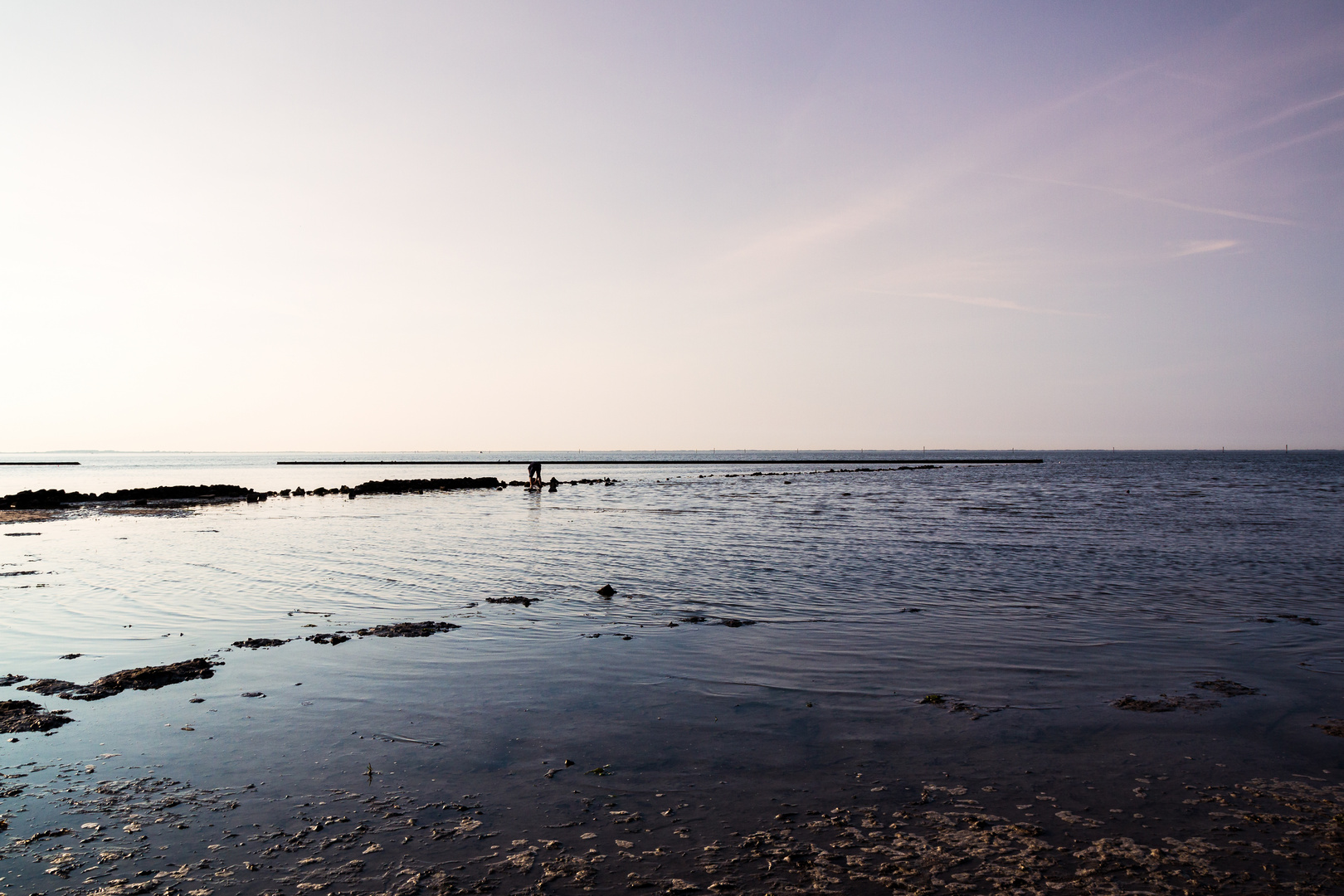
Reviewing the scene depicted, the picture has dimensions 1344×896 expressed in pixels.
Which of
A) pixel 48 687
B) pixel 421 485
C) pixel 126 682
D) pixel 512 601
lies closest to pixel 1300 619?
pixel 512 601

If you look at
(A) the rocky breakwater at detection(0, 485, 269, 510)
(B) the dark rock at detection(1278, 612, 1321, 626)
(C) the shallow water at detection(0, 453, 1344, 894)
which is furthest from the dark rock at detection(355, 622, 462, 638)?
(A) the rocky breakwater at detection(0, 485, 269, 510)

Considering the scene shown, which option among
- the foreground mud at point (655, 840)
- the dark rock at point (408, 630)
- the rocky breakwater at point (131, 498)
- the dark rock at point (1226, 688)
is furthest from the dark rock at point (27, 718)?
the rocky breakwater at point (131, 498)

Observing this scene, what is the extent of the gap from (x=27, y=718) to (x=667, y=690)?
24.3 feet

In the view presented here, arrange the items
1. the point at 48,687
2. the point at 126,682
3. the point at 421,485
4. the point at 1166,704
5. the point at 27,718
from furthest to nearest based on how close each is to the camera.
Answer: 1. the point at 421,485
2. the point at 126,682
3. the point at 48,687
4. the point at 1166,704
5. the point at 27,718

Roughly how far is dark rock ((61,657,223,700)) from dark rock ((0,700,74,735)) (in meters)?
0.51

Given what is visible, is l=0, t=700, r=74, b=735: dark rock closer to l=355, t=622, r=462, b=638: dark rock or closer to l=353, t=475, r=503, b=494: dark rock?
l=355, t=622, r=462, b=638: dark rock

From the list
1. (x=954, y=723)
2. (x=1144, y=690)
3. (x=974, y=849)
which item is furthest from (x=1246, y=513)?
(x=974, y=849)

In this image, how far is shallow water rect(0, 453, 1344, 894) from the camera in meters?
6.20

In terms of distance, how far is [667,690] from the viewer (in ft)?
31.9

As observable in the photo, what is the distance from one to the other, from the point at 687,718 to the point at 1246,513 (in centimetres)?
4139

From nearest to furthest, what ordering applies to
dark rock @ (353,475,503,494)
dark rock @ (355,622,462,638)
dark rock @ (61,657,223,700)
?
dark rock @ (61,657,223,700) < dark rock @ (355,622,462,638) < dark rock @ (353,475,503,494)

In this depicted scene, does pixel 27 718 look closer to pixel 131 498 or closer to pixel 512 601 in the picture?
pixel 512 601

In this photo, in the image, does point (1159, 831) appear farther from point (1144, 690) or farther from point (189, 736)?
point (189, 736)

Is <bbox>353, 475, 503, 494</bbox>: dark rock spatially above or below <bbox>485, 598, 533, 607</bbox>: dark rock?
above
